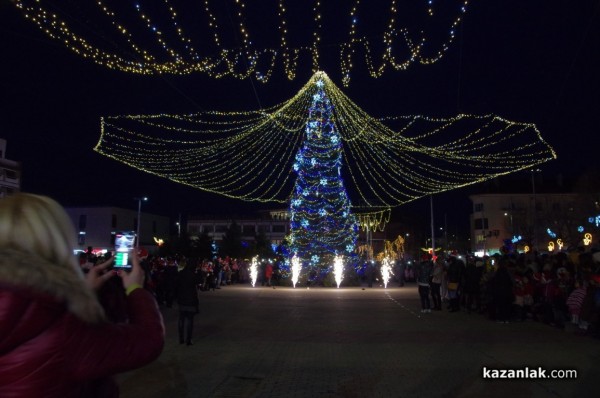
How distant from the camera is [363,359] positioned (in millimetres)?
9102

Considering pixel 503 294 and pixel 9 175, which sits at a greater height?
pixel 9 175

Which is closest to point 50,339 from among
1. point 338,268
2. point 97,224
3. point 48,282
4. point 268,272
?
point 48,282

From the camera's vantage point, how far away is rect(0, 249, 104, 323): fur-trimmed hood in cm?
176

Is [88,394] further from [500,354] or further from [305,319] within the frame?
[305,319]

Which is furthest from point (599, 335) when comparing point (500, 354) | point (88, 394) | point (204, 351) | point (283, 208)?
point (283, 208)

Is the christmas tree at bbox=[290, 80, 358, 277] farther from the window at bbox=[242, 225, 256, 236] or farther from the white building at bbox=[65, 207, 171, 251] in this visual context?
the window at bbox=[242, 225, 256, 236]

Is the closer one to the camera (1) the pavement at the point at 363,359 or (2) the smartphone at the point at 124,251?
(2) the smartphone at the point at 124,251

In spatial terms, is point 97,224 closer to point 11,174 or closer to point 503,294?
point 11,174

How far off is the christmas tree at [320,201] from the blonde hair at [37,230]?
96.6 feet

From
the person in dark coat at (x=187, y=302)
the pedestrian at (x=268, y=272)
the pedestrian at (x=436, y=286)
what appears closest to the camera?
the person in dark coat at (x=187, y=302)

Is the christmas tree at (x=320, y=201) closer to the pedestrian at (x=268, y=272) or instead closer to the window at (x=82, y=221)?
the pedestrian at (x=268, y=272)

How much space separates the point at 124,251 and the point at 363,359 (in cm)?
651

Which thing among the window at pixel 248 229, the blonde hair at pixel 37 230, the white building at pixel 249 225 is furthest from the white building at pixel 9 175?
the window at pixel 248 229

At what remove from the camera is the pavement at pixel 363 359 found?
7000 millimetres
